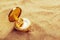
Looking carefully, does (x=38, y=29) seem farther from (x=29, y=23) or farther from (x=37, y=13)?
(x=37, y=13)

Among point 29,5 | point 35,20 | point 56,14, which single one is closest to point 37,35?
point 35,20

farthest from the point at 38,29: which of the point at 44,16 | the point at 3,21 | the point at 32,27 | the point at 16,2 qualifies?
the point at 16,2

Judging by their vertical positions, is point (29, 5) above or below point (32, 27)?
above

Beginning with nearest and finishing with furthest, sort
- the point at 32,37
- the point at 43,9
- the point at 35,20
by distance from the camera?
the point at 32,37, the point at 35,20, the point at 43,9

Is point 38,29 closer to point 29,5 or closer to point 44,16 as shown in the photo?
point 44,16

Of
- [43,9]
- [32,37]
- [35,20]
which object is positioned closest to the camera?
[32,37]

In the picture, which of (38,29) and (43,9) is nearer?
(38,29)
